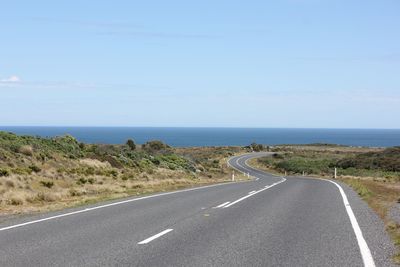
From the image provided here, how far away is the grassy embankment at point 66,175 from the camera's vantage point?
19.2m

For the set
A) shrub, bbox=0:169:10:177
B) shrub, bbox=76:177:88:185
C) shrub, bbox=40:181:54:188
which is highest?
shrub, bbox=0:169:10:177

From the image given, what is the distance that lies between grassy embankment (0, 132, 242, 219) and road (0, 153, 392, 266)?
12.7ft

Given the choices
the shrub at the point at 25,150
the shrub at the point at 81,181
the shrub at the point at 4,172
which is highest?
the shrub at the point at 25,150

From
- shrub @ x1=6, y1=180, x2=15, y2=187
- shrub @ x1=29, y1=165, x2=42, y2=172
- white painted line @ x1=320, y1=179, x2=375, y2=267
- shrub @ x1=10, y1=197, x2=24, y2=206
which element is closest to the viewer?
white painted line @ x1=320, y1=179, x2=375, y2=267

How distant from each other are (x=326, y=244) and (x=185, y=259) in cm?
282

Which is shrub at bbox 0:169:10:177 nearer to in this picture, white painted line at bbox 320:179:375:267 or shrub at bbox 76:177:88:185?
shrub at bbox 76:177:88:185

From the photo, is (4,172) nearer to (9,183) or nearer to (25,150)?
(9,183)

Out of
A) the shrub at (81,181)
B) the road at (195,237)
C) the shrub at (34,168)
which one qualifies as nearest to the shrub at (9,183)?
the shrub at (81,181)

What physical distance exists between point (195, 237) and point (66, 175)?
68.7 ft

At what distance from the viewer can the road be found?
7992 mm

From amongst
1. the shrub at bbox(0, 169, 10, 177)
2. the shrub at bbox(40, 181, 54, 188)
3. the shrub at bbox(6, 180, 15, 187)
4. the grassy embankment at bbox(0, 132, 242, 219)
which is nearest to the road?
the grassy embankment at bbox(0, 132, 242, 219)

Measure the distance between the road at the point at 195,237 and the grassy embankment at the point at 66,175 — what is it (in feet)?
12.7

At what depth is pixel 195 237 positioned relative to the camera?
10156 millimetres

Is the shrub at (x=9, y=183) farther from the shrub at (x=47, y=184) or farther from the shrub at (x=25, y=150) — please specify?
the shrub at (x=25, y=150)
